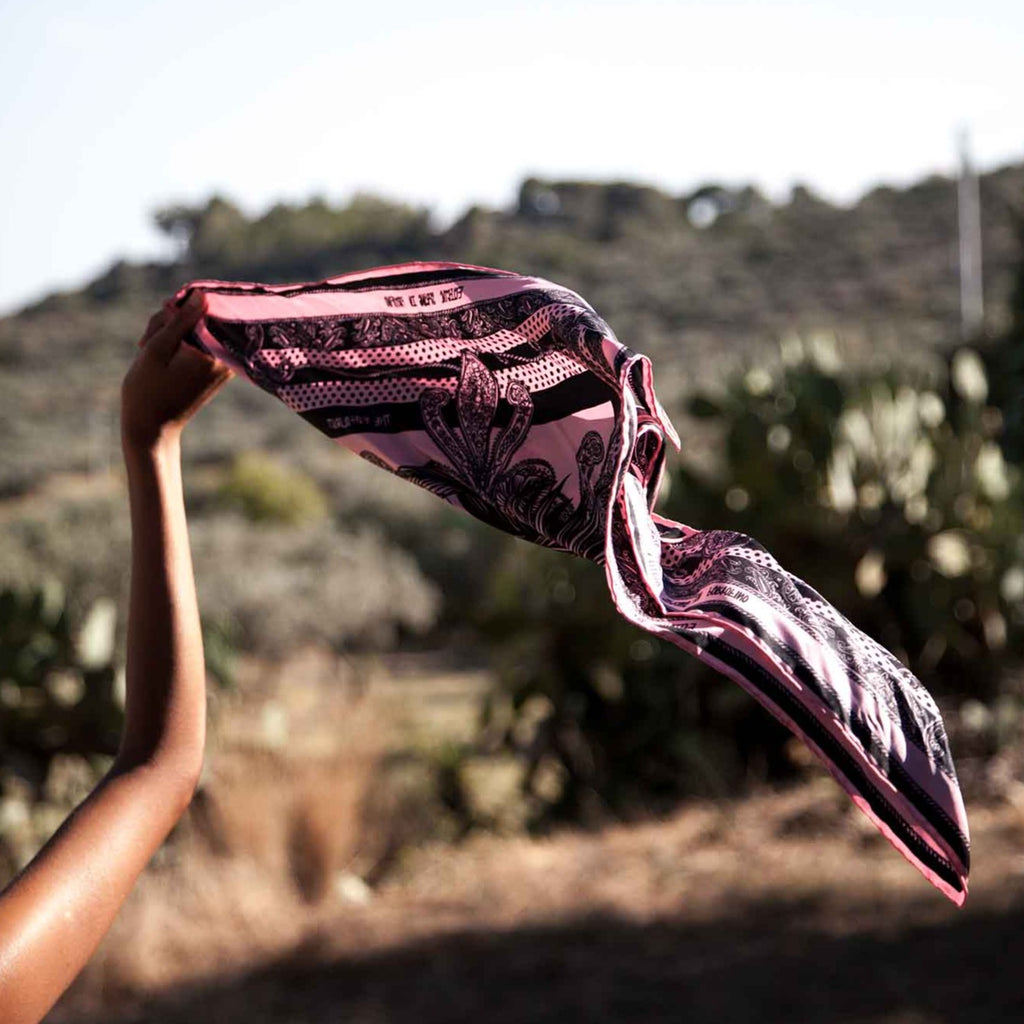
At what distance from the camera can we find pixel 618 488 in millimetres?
1094

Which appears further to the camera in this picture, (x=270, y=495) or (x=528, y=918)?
(x=270, y=495)

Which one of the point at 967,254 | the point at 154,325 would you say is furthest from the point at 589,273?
the point at 154,325

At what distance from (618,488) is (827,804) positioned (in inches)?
211

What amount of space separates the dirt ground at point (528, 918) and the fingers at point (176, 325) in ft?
11.7

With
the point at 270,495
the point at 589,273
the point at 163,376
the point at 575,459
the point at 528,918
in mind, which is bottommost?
the point at 270,495

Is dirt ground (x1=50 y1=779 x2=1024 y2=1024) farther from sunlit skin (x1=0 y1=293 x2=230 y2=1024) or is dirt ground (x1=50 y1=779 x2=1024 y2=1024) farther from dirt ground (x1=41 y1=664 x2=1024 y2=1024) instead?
sunlit skin (x1=0 y1=293 x2=230 y2=1024)

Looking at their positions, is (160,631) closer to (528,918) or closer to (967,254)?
(528,918)

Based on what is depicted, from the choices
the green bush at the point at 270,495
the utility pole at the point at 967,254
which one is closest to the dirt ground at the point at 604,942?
the utility pole at the point at 967,254

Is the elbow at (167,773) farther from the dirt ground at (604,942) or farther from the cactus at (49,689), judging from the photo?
the cactus at (49,689)

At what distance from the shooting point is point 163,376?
129 cm

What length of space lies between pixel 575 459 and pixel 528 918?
4.21 metres

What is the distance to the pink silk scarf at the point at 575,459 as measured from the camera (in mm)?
995

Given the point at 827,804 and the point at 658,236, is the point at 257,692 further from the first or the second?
the point at 658,236

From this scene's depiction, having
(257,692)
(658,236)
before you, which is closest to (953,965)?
(257,692)
